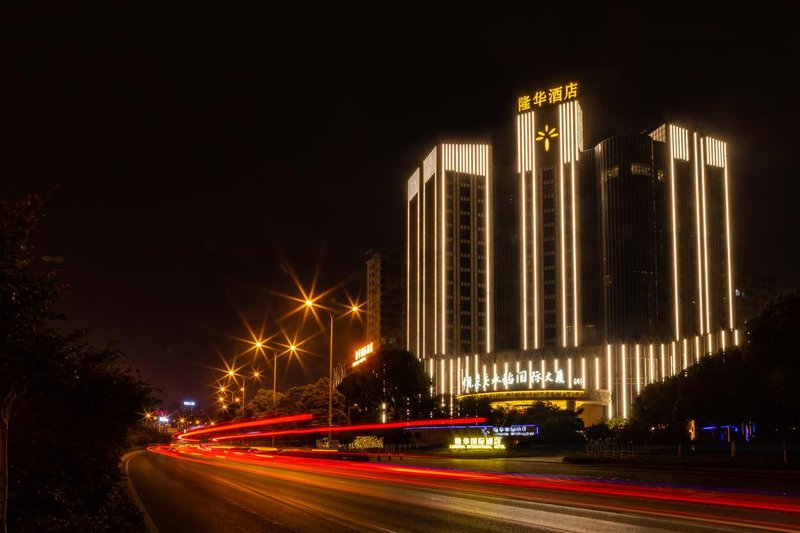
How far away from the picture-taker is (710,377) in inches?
2512

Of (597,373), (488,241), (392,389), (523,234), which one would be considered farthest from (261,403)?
(488,241)

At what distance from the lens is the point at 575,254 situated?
170 metres

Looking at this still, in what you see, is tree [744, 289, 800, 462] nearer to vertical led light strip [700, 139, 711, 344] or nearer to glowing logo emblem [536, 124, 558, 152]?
vertical led light strip [700, 139, 711, 344]

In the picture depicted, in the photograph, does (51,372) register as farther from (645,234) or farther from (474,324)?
(474,324)

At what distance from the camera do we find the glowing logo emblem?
7037 inches

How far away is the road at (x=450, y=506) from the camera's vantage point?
1782 cm

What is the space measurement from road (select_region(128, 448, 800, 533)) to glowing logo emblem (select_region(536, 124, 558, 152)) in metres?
151

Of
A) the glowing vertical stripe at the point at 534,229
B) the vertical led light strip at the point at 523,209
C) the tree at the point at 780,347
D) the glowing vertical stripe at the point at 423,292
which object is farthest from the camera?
the glowing vertical stripe at the point at 423,292

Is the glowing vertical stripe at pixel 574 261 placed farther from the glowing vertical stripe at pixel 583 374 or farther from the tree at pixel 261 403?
the tree at pixel 261 403

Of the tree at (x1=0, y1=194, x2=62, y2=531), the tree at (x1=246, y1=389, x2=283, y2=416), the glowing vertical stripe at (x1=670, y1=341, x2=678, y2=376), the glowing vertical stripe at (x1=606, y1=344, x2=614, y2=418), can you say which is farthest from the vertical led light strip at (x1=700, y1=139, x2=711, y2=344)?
the tree at (x1=0, y1=194, x2=62, y2=531)

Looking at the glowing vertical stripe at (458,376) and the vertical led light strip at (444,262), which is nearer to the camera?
the glowing vertical stripe at (458,376)

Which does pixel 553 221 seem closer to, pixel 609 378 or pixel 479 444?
pixel 609 378

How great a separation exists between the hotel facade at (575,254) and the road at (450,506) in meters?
118

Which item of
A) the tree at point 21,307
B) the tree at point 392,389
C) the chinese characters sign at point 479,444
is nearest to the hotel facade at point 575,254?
the tree at point 392,389
